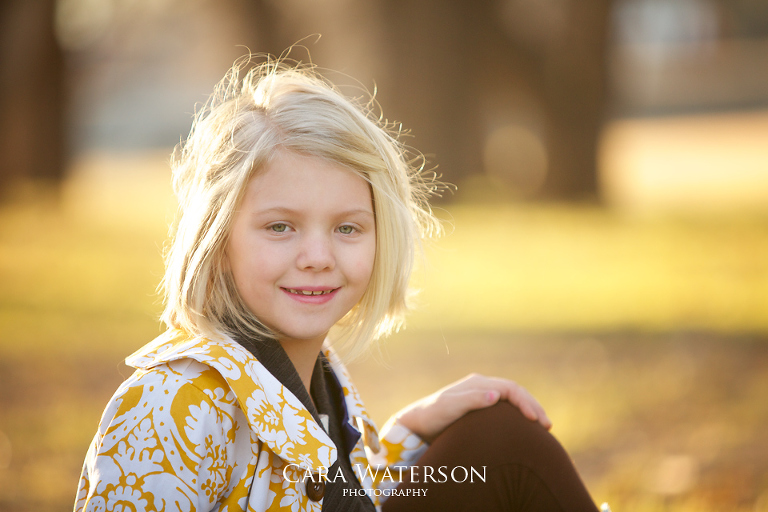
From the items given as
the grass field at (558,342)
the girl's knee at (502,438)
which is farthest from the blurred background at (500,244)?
the girl's knee at (502,438)

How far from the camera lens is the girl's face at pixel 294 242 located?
1.56 m

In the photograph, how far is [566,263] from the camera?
6621 millimetres

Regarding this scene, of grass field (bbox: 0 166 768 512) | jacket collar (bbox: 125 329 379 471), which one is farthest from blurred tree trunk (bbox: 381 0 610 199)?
jacket collar (bbox: 125 329 379 471)

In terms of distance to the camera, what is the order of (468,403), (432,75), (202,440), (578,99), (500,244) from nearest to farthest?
(202,440), (468,403), (500,244), (578,99), (432,75)

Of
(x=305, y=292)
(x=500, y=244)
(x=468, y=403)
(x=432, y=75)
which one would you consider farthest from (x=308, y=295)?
(x=432, y=75)

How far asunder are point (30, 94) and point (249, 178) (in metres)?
9.86

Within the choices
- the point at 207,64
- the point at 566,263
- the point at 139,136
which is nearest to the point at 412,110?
the point at 566,263

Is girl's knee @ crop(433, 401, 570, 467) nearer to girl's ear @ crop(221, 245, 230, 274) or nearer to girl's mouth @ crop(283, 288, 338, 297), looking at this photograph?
girl's mouth @ crop(283, 288, 338, 297)

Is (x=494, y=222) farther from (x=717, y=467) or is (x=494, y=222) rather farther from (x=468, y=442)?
(x=468, y=442)

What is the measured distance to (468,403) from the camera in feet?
6.23

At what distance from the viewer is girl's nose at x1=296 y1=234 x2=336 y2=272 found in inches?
61.1

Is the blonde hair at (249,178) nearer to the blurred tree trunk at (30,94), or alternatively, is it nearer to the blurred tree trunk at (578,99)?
the blurred tree trunk at (578,99)

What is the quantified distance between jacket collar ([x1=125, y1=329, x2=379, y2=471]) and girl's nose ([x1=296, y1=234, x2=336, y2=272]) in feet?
0.74

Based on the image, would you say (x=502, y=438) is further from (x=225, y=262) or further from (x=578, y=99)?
(x=578, y=99)
